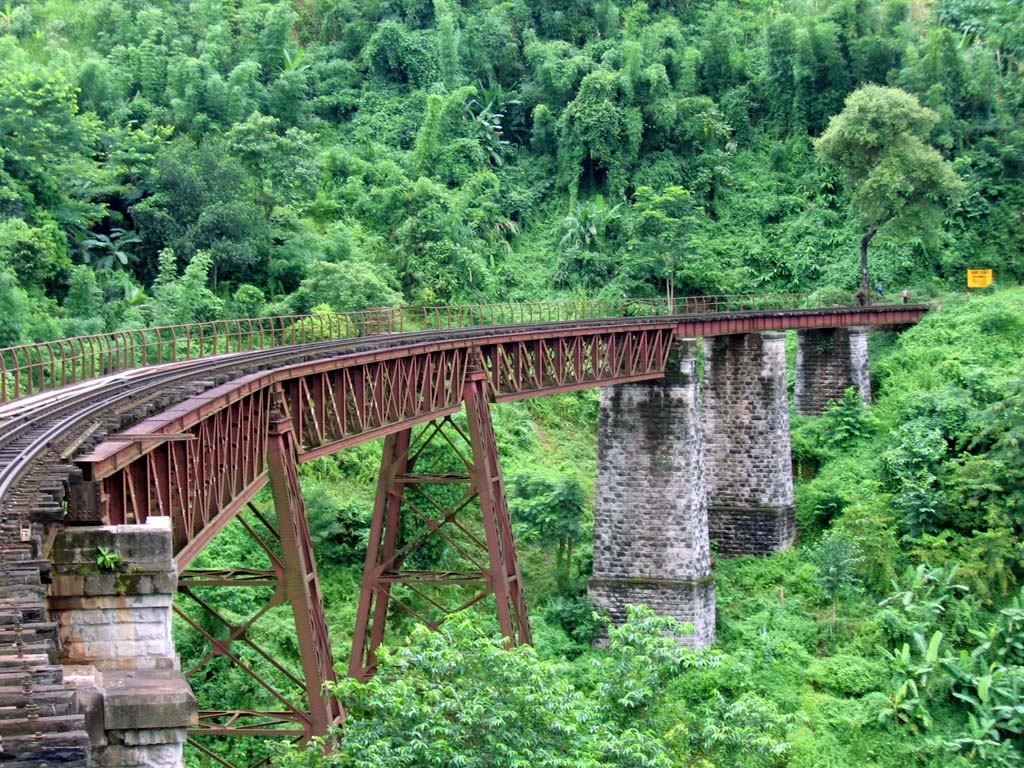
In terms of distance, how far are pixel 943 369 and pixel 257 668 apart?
94.6 feet

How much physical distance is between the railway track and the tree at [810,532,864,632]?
17091 mm

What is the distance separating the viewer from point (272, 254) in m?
50.8

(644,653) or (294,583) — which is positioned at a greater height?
(294,583)

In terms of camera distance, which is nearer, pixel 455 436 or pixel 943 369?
pixel 455 436

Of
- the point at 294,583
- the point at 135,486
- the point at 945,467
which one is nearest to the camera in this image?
the point at 135,486

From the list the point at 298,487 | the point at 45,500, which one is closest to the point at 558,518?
the point at 298,487

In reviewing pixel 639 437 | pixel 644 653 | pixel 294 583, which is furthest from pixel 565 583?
pixel 294 583

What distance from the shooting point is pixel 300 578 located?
64.5 ft

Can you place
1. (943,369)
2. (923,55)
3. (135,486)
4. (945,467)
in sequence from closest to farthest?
1. (135,486)
2. (945,467)
3. (943,369)
4. (923,55)

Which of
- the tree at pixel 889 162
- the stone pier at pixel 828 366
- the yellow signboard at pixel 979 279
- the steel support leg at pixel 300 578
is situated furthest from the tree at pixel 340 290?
the yellow signboard at pixel 979 279

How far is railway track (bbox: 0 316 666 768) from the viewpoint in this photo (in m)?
8.03

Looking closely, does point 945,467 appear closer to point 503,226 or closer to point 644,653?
point 644,653

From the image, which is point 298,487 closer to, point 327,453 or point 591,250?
point 327,453

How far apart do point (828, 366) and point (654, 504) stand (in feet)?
55.3
